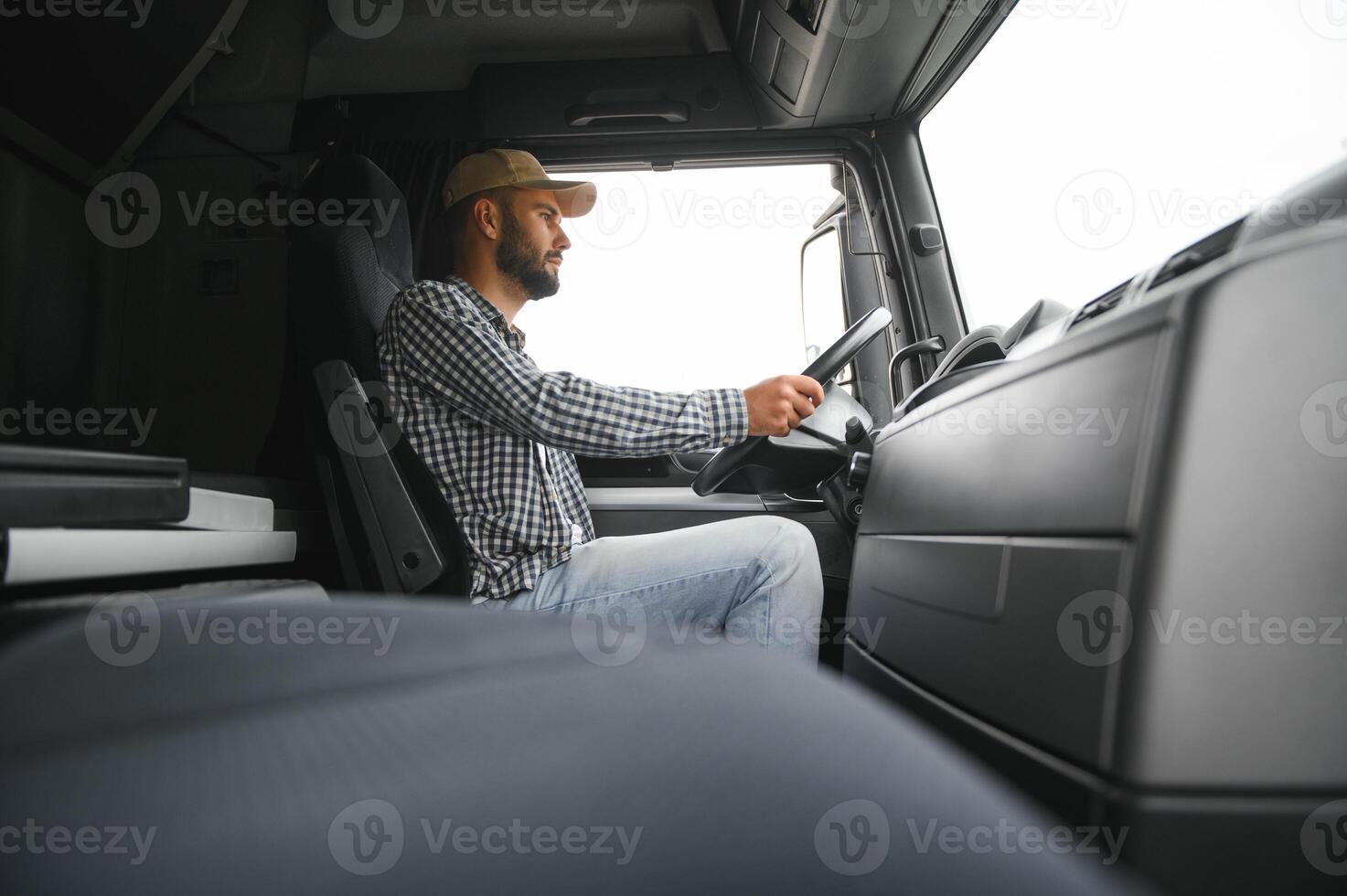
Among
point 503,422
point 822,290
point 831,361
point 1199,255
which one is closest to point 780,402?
point 831,361

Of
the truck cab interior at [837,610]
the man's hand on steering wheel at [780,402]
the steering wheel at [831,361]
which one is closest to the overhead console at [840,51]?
the truck cab interior at [837,610]

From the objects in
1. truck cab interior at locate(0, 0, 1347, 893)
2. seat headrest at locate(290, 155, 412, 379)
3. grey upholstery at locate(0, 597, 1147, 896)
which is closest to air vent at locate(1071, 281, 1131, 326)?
truck cab interior at locate(0, 0, 1347, 893)

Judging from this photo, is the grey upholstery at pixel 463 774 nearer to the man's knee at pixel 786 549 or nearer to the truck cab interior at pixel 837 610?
the truck cab interior at pixel 837 610

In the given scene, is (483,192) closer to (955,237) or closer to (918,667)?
(955,237)

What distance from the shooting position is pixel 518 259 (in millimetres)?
1691

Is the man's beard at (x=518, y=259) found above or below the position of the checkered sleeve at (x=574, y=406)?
above

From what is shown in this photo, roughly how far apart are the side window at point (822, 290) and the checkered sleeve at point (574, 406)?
92 cm

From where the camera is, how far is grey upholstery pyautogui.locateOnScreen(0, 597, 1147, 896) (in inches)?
6.5

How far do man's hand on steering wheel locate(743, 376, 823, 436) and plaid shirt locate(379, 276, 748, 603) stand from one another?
19mm

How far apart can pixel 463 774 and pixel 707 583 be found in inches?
46.9

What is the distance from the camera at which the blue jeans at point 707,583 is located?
1358 millimetres

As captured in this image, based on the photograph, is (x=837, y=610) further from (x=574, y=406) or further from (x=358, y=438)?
(x=358, y=438)

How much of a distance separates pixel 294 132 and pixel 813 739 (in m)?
2.58

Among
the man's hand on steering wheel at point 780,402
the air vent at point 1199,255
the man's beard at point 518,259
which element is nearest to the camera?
the air vent at point 1199,255
